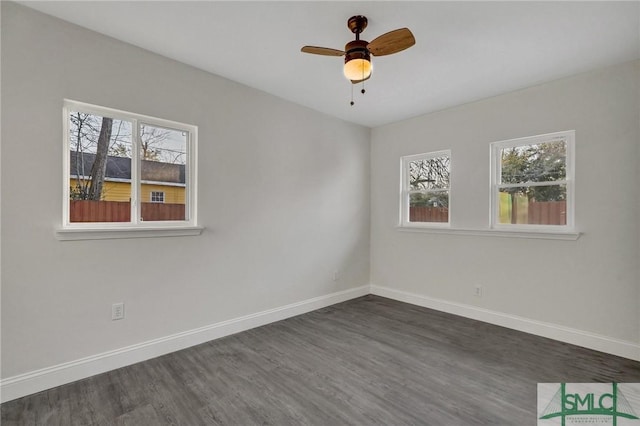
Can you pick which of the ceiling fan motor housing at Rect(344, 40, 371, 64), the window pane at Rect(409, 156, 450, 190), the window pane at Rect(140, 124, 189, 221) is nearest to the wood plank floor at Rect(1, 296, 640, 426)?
the window pane at Rect(140, 124, 189, 221)

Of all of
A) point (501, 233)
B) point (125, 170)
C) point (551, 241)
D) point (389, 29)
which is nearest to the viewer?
point (389, 29)

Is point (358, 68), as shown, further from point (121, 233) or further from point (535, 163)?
point (535, 163)

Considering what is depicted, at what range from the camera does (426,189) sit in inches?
171

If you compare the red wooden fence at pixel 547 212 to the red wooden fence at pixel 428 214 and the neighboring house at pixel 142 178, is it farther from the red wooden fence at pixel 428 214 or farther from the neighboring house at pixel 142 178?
the neighboring house at pixel 142 178

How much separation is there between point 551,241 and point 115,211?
4167 mm

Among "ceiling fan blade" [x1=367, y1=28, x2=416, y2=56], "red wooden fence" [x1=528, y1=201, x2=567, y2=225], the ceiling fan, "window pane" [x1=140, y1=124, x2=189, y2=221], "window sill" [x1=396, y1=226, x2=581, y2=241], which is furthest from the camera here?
"red wooden fence" [x1=528, y1=201, x2=567, y2=225]

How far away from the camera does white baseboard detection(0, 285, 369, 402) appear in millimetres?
2117

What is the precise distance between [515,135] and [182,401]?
13.1 feet

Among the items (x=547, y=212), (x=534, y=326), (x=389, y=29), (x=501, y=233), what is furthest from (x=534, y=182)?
(x=389, y=29)

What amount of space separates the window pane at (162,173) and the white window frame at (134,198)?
40mm

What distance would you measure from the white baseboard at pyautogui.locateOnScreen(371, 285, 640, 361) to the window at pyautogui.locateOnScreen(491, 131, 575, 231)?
1.02m

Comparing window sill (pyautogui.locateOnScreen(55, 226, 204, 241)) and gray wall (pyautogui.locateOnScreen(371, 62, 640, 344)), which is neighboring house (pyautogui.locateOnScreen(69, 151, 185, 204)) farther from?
gray wall (pyautogui.locateOnScreen(371, 62, 640, 344))

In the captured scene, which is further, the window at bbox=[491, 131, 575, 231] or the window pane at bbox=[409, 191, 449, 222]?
the window pane at bbox=[409, 191, 449, 222]

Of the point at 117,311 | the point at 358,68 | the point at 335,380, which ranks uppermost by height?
the point at 358,68
